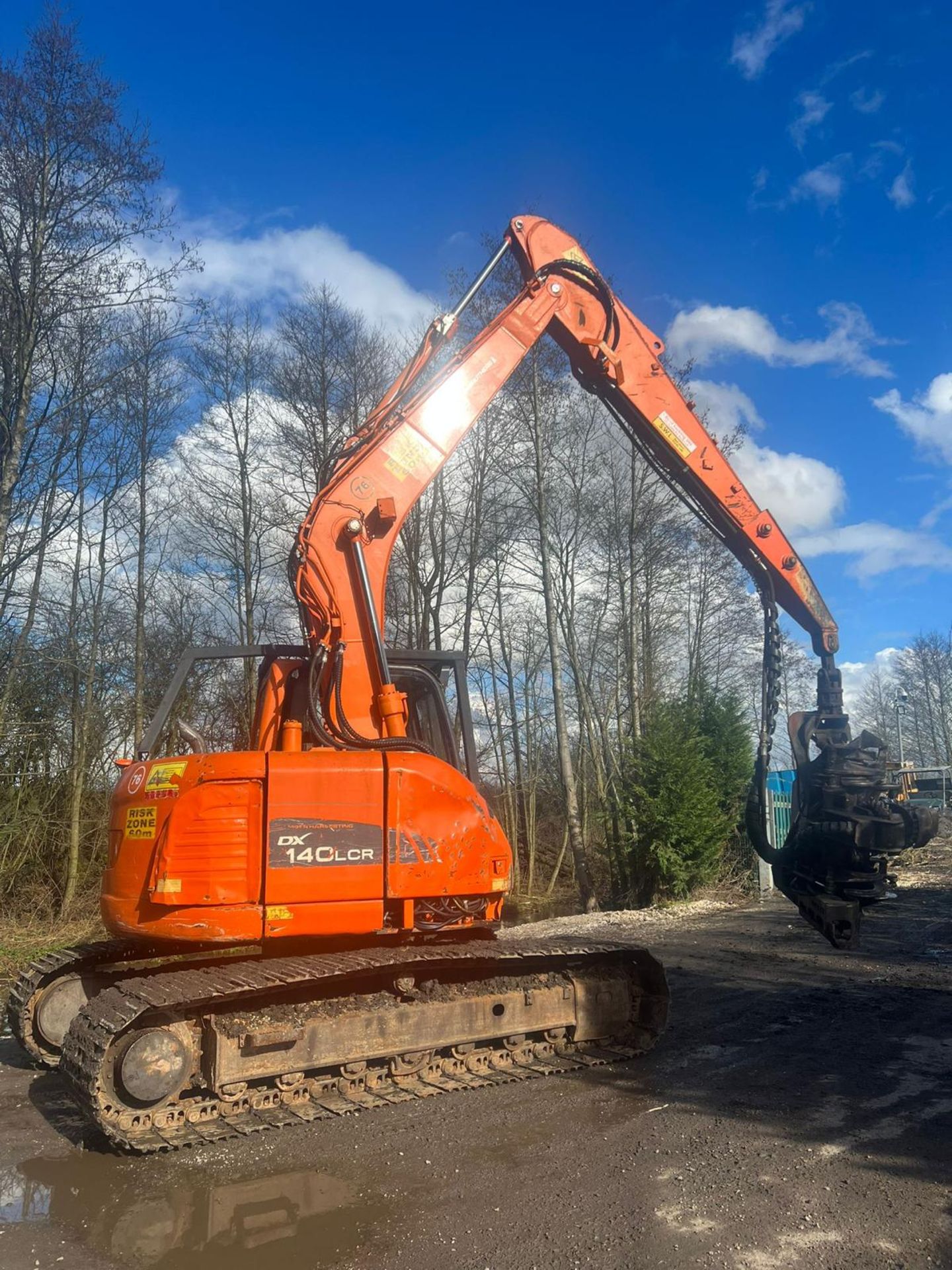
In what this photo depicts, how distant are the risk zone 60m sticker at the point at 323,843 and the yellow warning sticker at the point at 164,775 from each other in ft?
2.13

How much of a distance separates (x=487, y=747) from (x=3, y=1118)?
66.0ft

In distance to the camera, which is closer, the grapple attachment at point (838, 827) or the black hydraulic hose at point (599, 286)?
the grapple attachment at point (838, 827)

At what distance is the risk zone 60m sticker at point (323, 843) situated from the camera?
17.9 ft

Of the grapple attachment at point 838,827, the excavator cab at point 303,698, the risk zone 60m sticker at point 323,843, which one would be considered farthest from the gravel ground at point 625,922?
the risk zone 60m sticker at point 323,843

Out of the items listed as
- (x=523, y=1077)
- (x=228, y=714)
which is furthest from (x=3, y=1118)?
(x=228, y=714)

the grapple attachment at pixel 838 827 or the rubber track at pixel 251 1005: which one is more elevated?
the grapple attachment at pixel 838 827

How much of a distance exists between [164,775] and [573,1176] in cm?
315

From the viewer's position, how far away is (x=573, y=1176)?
4605 mm

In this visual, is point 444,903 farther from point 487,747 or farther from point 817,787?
point 487,747

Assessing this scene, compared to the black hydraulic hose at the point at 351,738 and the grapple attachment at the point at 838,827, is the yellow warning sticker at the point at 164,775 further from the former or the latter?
the grapple attachment at the point at 838,827

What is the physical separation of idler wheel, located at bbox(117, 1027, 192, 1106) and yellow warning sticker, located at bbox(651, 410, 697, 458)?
557cm

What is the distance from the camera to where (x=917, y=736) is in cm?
5641

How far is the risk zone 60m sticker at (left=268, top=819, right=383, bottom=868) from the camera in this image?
5.47m

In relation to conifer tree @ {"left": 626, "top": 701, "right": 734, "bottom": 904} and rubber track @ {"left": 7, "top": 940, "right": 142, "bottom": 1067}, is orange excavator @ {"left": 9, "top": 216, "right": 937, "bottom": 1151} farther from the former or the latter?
conifer tree @ {"left": 626, "top": 701, "right": 734, "bottom": 904}
